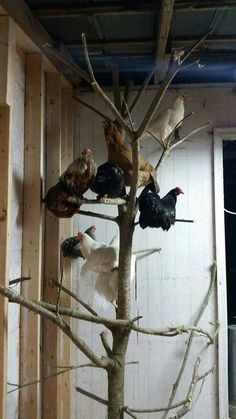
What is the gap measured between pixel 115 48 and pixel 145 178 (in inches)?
30.5

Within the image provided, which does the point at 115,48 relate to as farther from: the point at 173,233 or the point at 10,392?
the point at 10,392

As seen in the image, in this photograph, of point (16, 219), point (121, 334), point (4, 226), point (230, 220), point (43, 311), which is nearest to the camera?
point (43, 311)

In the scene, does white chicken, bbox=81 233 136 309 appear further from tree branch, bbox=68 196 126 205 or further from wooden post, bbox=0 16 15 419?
wooden post, bbox=0 16 15 419

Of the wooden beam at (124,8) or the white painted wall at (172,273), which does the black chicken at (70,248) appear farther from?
the wooden beam at (124,8)

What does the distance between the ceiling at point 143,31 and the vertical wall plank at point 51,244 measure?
0.27 metres

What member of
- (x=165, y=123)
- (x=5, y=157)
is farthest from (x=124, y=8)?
(x=5, y=157)

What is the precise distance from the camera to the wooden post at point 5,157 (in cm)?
136

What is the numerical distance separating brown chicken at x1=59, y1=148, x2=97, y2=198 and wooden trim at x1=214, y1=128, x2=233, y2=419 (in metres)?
0.98

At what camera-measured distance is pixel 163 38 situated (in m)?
1.66

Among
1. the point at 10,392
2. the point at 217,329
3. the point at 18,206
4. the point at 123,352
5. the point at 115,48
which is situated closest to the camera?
the point at 123,352

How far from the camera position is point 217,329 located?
2.11m

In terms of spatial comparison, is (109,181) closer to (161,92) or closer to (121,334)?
(161,92)

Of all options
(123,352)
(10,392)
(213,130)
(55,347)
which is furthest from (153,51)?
(10,392)

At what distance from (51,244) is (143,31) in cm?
123
